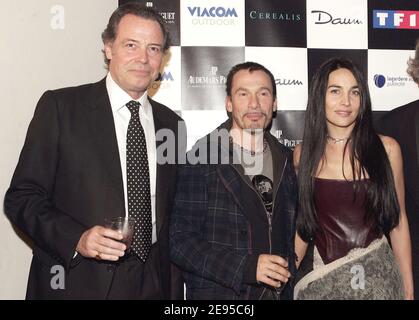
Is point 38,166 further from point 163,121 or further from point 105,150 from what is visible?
point 163,121

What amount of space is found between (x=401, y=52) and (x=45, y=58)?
243cm

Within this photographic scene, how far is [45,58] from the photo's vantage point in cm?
288

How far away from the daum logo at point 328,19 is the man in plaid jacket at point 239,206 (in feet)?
3.60

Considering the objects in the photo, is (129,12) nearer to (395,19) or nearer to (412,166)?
(412,166)

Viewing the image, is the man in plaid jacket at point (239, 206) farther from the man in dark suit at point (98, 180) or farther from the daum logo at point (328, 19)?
the daum logo at point (328, 19)

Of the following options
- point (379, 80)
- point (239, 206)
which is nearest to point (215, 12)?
point (379, 80)

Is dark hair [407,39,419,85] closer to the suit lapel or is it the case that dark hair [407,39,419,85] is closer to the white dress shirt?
the white dress shirt

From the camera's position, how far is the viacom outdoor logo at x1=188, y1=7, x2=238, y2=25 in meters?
3.50

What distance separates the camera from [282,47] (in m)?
3.55

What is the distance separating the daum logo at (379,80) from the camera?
142 inches

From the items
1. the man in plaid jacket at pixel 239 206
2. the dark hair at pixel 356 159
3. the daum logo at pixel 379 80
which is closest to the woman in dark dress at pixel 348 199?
the dark hair at pixel 356 159

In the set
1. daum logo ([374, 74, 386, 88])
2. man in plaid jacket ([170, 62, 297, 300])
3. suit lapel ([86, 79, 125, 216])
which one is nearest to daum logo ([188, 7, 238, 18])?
man in plaid jacket ([170, 62, 297, 300])

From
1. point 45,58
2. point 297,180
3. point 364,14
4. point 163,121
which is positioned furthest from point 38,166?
point 364,14
